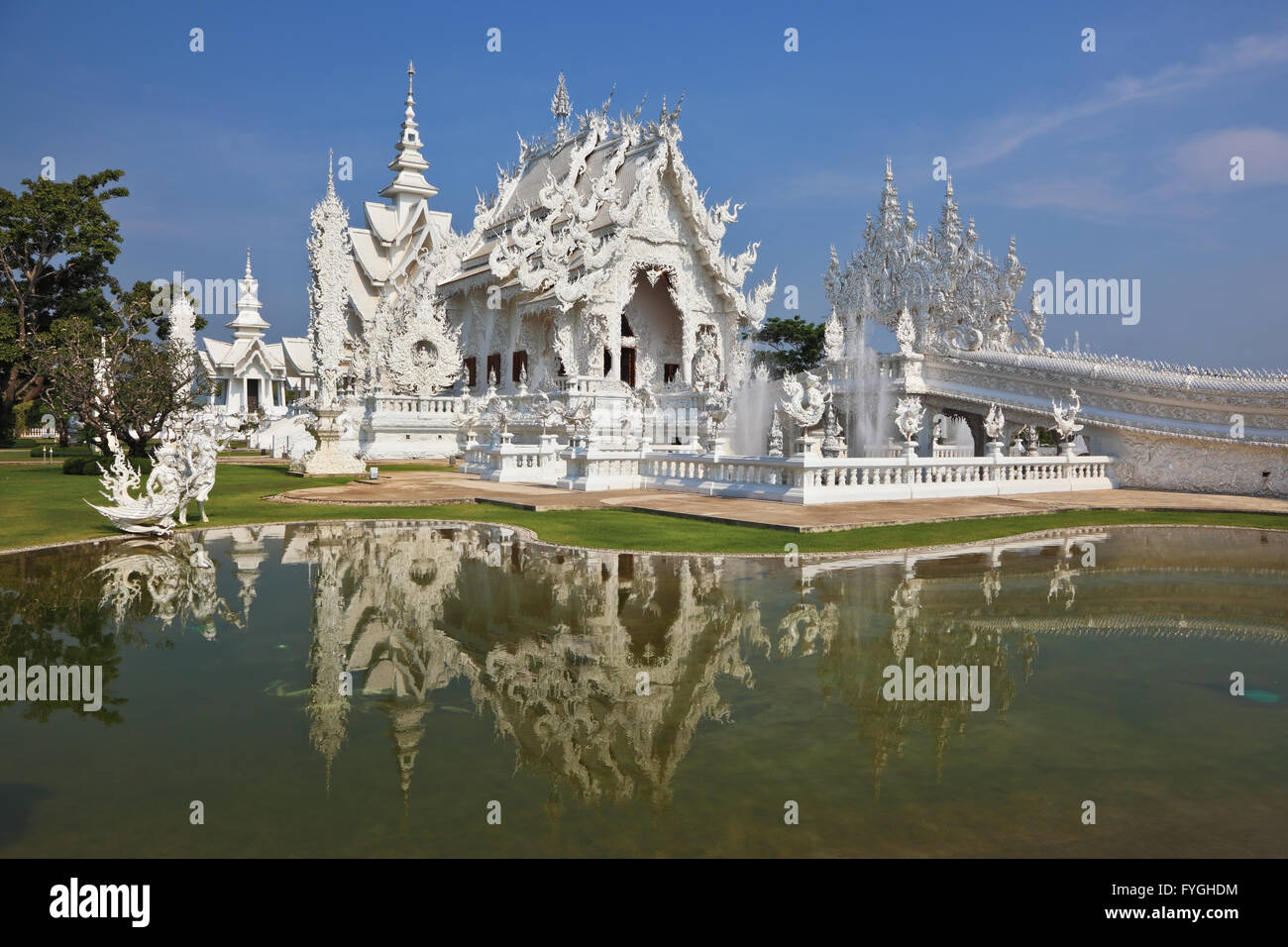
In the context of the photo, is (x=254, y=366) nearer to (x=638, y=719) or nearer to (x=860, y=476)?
(x=860, y=476)

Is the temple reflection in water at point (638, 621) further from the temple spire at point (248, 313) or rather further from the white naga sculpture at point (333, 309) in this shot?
the temple spire at point (248, 313)

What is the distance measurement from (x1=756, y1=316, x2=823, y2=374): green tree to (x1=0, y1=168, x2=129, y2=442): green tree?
31.6 meters

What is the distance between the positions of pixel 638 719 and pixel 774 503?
1091 centimetres

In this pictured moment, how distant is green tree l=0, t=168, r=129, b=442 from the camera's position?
124 ft

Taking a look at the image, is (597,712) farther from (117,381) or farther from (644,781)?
(117,381)

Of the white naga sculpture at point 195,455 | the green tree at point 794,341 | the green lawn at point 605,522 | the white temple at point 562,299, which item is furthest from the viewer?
the green tree at point 794,341

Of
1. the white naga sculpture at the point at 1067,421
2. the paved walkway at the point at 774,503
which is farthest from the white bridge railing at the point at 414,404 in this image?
the white naga sculpture at the point at 1067,421

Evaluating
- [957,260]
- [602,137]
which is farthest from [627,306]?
[957,260]

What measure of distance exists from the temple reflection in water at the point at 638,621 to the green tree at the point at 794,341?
37836 millimetres

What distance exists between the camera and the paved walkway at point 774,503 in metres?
13.5

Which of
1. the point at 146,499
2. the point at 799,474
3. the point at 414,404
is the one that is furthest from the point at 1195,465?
the point at 414,404

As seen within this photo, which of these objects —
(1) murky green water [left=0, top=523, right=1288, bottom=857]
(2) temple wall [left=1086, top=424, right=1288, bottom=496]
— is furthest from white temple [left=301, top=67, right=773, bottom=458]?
(1) murky green water [left=0, top=523, right=1288, bottom=857]

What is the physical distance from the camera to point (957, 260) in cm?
3584
